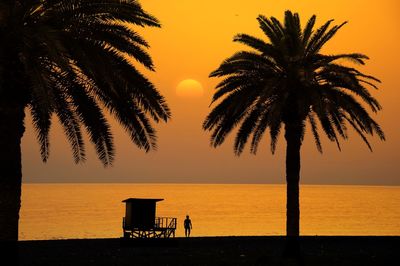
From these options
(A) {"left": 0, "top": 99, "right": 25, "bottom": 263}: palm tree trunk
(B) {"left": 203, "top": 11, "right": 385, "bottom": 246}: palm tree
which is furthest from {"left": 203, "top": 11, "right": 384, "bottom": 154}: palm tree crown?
(A) {"left": 0, "top": 99, "right": 25, "bottom": 263}: palm tree trunk

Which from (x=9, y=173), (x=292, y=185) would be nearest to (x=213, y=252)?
(x=292, y=185)

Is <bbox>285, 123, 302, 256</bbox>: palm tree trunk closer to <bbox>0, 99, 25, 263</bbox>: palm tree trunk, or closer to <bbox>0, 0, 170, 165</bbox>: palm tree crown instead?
<bbox>0, 0, 170, 165</bbox>: palm tree crown

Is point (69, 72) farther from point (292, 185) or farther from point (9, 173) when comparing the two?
point (292, 185)

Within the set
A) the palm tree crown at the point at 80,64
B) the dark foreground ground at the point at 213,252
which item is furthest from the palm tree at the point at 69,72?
the dark foreground ground at the point at 213,252

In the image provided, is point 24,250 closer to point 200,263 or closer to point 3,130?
point 200,263

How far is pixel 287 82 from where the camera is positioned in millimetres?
30000

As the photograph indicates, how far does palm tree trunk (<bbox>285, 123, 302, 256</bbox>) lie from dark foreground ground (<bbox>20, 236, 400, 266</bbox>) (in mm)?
863

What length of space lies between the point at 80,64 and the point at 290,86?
1092cm

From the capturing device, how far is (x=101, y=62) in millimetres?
21438

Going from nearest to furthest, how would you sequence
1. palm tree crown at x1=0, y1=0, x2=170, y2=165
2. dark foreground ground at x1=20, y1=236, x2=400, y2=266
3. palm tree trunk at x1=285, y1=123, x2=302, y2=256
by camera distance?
palm tree crown at x1=0, y1=0, x2=170, y2=165, dark foreground ground at x1=20, y1=236, x2=400, y2=266, palm tree trunk at x1=285, y1=123, x2=302, y2=256

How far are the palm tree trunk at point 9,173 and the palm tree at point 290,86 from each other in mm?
10414

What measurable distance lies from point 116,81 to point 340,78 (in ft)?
37.8

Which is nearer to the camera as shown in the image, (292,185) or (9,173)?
(9,173)

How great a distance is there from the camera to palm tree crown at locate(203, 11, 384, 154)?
29.5 metres
